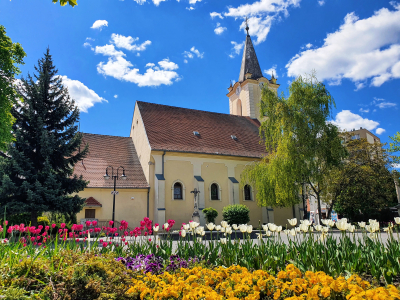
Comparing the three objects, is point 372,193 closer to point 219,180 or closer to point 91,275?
point 219,180

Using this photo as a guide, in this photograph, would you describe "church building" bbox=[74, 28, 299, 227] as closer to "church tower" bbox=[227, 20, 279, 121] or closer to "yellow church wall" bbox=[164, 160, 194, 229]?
"yellow church wall" bbox=[164, 160, 194, 229]

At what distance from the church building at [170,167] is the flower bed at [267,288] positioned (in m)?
15.3

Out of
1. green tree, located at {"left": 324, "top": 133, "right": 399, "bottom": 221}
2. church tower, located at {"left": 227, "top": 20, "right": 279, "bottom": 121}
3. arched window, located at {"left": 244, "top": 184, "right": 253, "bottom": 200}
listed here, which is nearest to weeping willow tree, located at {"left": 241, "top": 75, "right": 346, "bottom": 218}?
green tree, located at {"left": 324, "top": 133, "right": 399, "bottom": 221}

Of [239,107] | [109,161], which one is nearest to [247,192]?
[109,161]

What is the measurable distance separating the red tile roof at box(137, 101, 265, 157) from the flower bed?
18405 millimetres

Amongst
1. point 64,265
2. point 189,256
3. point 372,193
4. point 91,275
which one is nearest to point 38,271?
point 64,265

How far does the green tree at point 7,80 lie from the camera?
1390 cm

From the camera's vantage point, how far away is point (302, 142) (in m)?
18.0

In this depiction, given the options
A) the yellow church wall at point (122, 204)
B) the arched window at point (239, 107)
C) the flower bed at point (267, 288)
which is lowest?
the flower bed at point (267, 288)

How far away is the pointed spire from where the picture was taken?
110 ft

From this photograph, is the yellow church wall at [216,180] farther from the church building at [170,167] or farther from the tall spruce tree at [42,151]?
the tall spruce tree at [42,151]

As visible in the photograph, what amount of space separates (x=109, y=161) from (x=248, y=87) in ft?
57.6

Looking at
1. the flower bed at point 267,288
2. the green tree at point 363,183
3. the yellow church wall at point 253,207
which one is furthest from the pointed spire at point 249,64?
the flower bed at point 267,288

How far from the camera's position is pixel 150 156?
21.7 m
